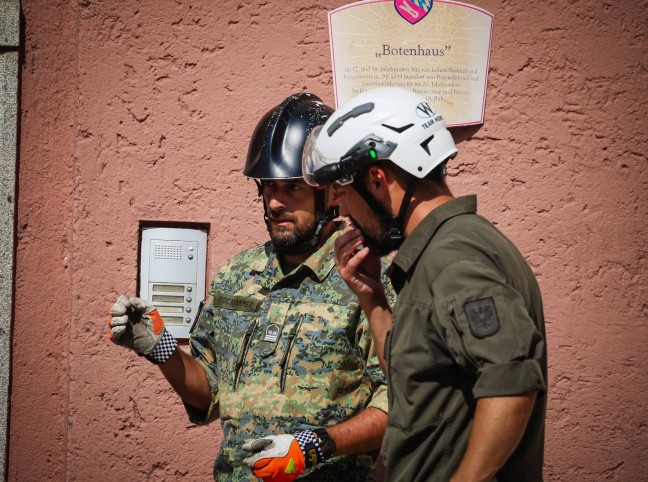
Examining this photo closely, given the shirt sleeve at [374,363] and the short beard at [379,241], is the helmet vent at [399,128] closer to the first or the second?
the short beard at [379,241]

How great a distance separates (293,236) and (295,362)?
0.46m

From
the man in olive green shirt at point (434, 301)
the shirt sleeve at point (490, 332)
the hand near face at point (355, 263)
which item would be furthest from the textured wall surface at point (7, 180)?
the shirt sleeve at point (490, 332)

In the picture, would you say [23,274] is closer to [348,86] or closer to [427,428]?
[348,86]

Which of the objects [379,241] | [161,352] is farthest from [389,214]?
[161,352]

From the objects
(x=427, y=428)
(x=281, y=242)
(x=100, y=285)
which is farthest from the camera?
(x=100, y=285)

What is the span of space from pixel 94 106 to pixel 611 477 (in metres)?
2.88

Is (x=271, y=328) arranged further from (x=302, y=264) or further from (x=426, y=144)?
(x=426, y=144)

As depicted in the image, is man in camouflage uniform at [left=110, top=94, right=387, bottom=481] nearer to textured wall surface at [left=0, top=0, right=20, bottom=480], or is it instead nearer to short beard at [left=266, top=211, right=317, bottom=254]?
short beard at [left=266, top=211, right=317, bottom=254]

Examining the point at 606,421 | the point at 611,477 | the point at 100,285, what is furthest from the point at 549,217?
the point at 100,285

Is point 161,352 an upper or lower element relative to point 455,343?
lower

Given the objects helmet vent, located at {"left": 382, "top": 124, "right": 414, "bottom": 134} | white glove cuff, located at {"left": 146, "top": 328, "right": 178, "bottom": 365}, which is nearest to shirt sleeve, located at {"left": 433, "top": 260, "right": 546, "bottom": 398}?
helmet vent, located at {"left": 382, "top": 124, "right": 414, "bottom": 134}

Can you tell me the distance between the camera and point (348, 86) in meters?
3.68

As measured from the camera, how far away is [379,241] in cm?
221

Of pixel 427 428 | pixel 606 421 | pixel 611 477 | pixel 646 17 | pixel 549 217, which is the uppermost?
pixel 646 17
